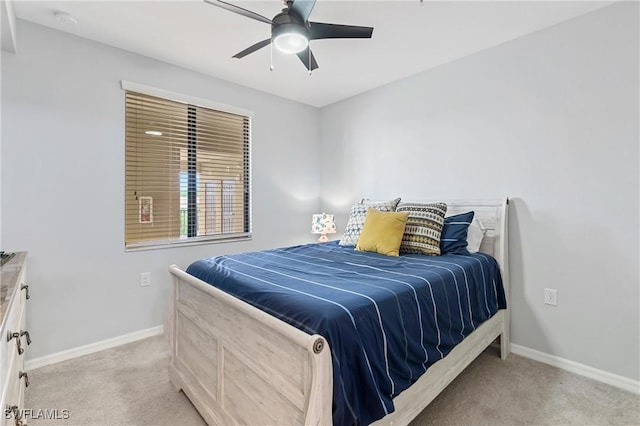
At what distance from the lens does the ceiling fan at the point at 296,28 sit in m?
1.67

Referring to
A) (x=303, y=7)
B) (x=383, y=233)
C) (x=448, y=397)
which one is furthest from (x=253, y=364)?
(x=303, y=7)

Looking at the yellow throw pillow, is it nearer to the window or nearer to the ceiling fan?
the ceiling fan

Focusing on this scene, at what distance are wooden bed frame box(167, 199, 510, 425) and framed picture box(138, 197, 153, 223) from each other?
111 centimetres

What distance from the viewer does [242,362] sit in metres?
1.38

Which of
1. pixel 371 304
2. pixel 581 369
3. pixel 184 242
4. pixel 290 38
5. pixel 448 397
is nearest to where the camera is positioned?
pixel 371 304

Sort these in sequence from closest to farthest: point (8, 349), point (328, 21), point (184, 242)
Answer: point (8, 349) < point (328, 21) < point (184, 242)

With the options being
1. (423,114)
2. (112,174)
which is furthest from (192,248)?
(423,114)

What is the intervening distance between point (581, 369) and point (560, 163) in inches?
58.4

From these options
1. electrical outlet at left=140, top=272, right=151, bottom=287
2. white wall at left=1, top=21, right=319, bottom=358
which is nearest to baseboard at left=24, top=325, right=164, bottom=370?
white wall at left=1, top=21, right=319, bottom=358

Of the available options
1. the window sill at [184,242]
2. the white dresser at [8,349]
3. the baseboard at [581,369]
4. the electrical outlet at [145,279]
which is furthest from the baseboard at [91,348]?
the baseboard at [581,369]

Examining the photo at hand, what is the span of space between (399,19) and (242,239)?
103 inches

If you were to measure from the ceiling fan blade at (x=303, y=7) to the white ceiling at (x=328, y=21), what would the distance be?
47 cm

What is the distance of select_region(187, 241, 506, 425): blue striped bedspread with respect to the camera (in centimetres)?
116

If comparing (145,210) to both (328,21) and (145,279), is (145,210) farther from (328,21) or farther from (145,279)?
(328,21)
